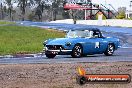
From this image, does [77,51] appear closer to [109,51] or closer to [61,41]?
[61,41]

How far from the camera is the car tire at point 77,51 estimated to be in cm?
1920

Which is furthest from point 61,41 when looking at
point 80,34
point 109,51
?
point 109,51

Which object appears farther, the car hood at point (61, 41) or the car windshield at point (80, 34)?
the car windshield at point (80, 34)

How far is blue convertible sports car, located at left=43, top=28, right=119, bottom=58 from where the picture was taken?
1914 cm

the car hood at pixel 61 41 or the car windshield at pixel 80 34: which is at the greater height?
the car windshield at pixel 80 34

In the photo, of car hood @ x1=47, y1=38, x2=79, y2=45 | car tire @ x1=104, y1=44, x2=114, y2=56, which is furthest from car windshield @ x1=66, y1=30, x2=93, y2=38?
car tire @ x1=104, y1=44, x2=114, y2=56

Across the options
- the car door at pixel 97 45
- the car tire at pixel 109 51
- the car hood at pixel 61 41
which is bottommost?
the car tire at pixel 109 51

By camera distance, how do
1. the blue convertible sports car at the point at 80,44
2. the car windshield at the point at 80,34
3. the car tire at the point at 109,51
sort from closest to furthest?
1. the blue convertible sports car at the point at 80,44
2. the car windshield at the point at 80,34
3. the car tire at the point at 109,51

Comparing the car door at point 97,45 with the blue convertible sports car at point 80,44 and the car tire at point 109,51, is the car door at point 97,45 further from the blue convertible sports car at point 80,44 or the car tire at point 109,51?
the car tire at point 109,51

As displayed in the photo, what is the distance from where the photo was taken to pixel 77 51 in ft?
63.4

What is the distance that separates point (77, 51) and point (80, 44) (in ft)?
1.32

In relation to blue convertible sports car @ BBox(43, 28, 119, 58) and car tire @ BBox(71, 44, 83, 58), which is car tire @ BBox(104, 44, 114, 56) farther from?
car tire @ BBox(71, 44, 83, 58)

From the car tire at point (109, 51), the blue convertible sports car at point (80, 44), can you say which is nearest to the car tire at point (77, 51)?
the blue convertible sports car at point (80, 44)

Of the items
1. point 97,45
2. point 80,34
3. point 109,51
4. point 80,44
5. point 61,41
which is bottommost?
point 109,51
